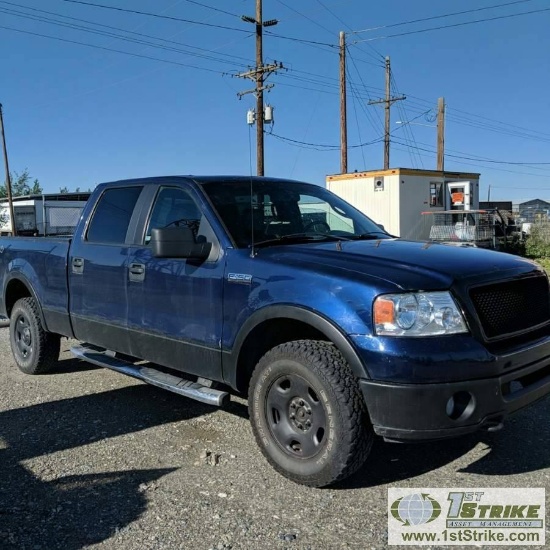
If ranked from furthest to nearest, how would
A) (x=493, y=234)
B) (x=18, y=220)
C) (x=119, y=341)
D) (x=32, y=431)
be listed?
(x=18, y=220) < (x=493, y=234) < (x=119, y=341) < (x=32, y=431)

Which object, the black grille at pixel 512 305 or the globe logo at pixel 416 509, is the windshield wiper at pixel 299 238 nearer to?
the black grille at pixel 512 305

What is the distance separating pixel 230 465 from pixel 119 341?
5.08 feet

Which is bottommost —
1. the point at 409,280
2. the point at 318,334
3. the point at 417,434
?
the point at 417,434

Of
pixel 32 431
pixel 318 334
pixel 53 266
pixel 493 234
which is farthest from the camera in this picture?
pixel 493 234

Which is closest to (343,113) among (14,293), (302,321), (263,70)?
(263,70)

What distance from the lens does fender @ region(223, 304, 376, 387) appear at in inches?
124

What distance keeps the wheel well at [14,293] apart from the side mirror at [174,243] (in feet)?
10.1

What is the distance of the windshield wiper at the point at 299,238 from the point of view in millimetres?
4055

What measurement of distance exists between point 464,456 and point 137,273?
2697 millimetres

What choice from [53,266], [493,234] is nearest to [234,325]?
[53,266]

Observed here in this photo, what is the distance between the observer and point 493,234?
2092 cm

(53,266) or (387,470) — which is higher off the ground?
(53,266)

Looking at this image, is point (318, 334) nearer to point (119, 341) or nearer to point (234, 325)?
point (234, 325)

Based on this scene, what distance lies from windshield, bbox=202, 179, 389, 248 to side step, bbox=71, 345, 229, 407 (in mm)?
1034
